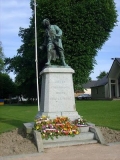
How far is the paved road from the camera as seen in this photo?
7.53 m

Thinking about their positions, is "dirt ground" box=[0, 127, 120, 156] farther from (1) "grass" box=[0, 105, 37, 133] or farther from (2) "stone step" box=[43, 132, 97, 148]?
(1) "grass" box=[0, 105, 37, 133]

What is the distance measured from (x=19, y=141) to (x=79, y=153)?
251 centimetres

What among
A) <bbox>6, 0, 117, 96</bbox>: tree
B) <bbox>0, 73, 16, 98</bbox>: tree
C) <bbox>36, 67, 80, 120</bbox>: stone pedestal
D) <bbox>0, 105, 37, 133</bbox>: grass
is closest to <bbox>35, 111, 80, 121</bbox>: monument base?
<bbox>36, 67, 80, 120</bbox>: stone pedestal

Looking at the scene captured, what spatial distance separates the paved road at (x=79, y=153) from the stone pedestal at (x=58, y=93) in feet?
8.02

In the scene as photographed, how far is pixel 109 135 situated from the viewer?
33.4ft

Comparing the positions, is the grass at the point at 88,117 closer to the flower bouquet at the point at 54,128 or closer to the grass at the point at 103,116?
the grass at the point at 103,116

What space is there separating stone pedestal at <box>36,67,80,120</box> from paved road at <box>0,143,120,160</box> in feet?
8.02

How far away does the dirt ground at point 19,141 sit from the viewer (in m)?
8.47

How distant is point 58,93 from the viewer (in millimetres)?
11281

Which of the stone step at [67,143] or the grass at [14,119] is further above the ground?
the grass at [14,119]

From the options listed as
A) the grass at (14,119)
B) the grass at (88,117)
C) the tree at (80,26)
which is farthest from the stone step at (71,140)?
the tree at (80,26)

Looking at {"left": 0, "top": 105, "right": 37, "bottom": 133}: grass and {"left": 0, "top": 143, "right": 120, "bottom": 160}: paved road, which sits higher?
{"left": 0, "top": 105, "right": 37, "bottom": 133}: grass

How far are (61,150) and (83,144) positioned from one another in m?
1.07

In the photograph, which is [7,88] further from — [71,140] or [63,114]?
[71,140]
